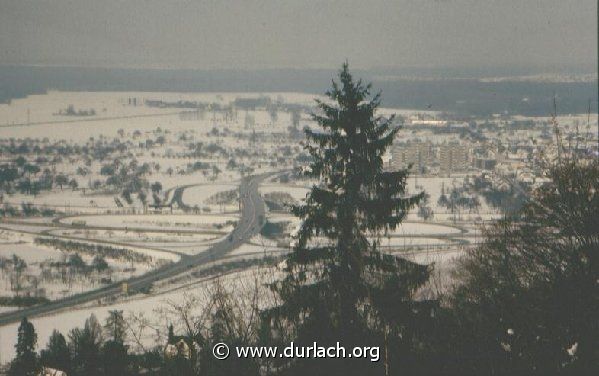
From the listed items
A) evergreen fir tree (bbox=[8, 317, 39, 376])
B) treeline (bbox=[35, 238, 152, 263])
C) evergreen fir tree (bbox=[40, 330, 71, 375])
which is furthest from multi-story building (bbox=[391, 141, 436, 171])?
evergreen fir tree (bbox=[40, 330, 71, 375])

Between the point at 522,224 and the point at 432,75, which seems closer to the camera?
the point at 522,224

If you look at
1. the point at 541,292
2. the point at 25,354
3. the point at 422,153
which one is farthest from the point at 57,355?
the point at 422,153

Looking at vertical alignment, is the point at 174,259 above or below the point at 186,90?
below

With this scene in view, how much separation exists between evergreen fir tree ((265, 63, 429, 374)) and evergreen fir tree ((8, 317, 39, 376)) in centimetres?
166

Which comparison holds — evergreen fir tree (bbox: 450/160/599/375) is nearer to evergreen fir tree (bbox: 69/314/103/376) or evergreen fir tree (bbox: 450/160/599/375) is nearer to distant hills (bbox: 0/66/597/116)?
evergreen fir tree (bbox: 69/314/103/376)

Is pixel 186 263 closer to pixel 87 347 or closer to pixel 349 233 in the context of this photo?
pixel 87 347

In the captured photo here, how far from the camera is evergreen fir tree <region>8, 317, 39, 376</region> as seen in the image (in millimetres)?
4966

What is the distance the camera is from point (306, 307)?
12.8ft

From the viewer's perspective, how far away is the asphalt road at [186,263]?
7855 mm

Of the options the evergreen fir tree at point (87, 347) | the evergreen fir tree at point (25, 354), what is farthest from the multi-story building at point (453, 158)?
the evergreen fir tree at point (25, 354)

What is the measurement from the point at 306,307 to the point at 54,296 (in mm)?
5396

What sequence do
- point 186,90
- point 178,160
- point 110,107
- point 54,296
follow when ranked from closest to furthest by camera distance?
point 54,296
point 178,160
point 110,107
point 186,90

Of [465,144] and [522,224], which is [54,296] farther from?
→ [465,144]

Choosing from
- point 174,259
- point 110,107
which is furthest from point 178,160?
point 174,259
